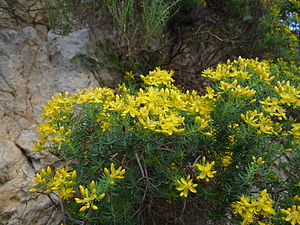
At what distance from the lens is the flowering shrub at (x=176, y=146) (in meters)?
1.58

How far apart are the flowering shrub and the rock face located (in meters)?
0.57

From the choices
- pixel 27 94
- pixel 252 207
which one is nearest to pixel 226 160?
pixel 252 207

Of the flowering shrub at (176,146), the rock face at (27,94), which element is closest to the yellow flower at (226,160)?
the flowering shrub at (176,146)

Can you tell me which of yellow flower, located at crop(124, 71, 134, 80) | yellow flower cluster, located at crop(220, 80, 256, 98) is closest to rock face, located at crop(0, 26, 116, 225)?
yellow flower, located at crop(124, 71, 134, 80)

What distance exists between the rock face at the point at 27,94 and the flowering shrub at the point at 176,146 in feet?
1.88

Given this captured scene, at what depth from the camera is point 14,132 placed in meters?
2.52

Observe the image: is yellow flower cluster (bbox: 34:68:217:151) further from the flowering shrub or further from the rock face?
the rock face

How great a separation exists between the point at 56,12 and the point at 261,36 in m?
2.90

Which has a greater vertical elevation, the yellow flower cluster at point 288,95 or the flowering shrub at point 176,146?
the yellow flower cluster at point 288,95

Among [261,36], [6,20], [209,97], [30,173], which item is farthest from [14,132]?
[261,36]

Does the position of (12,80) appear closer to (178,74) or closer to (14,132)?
(14,132)

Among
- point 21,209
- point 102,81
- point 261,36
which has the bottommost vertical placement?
point 21,209

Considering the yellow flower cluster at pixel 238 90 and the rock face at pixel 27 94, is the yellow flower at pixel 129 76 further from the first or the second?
the yellow flower cluster at pixel 238 90

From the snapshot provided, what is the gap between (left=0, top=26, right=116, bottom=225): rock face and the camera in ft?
7.30
